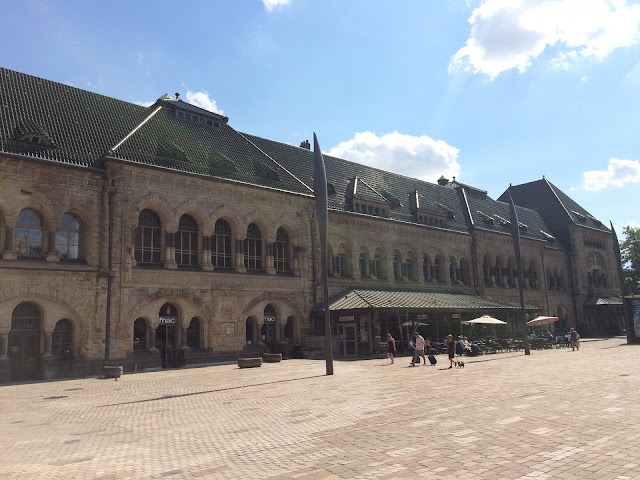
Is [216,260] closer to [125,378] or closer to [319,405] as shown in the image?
[125,378]

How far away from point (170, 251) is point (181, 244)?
1.09 m

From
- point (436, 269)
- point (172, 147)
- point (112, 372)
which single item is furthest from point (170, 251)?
point (436, 269)

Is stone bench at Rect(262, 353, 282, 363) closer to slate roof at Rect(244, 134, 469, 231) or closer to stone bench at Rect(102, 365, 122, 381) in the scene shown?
stone bench at Rect(102, 365, 122, 381)

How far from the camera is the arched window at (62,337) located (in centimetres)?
2270

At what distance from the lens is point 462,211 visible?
48.7m

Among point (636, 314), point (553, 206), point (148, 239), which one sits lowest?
point (636, 314)

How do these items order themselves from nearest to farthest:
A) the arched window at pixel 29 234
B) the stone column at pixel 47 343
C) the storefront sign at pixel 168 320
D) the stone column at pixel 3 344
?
the stone column at pixel 3 344
the stone column at pixel 47 343
the arched window at pixel 29 234
the storefront sign at pixel 168 320

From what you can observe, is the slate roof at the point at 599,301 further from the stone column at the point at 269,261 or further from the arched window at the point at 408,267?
the stone column at the point at 269,261

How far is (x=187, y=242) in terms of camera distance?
27.7 meters

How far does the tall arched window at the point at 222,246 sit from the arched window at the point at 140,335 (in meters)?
5.04

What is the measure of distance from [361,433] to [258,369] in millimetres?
14600

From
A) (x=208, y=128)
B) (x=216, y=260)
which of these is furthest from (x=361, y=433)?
(x=208, y=128)

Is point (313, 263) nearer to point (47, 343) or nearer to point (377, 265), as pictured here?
point (377, 265)

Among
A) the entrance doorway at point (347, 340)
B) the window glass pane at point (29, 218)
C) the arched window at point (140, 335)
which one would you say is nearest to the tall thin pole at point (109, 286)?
the arched window at point (140, 335)
